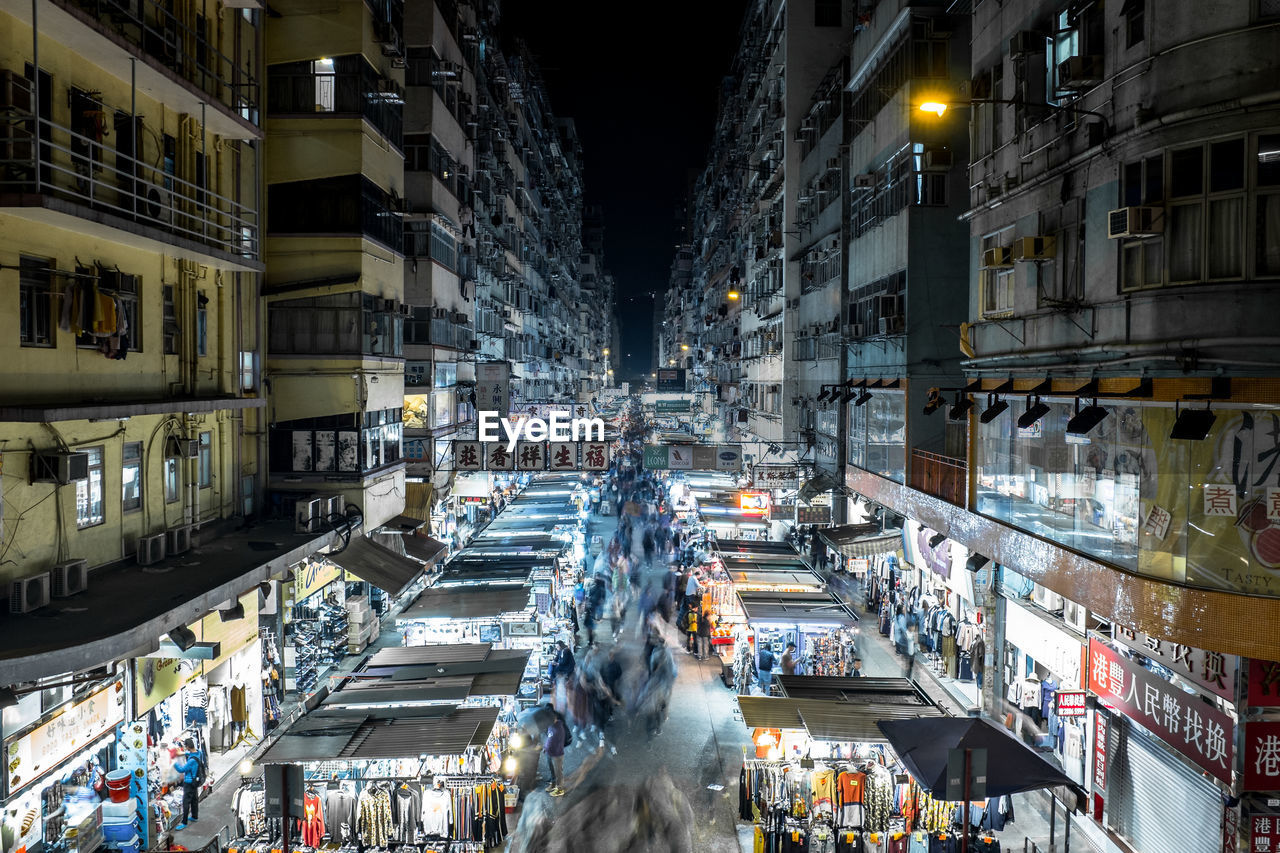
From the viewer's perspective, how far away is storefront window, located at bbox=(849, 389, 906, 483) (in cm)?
2230

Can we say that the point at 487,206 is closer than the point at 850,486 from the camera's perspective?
No

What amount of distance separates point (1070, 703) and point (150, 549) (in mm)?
14951

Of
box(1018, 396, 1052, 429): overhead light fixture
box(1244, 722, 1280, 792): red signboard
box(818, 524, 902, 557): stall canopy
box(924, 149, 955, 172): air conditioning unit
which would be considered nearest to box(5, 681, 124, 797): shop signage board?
box(1018, 396, 1052, 429): overhead light fixture

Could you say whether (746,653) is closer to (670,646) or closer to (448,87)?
(670,646)

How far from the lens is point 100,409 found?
11.9m

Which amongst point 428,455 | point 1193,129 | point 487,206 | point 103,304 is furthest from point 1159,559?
point 487,206

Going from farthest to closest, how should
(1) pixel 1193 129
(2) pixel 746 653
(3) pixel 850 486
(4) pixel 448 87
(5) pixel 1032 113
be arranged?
(4) pixel 448 87, (3) pixel 850 486, (2) pixel 746 653, (5) pixel 1032 113, (1) pixel 1193 129

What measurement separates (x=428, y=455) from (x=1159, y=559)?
2126cm

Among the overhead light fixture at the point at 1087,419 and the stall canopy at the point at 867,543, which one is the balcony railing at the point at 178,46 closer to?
the overhead light fixture at the point at 1087,419

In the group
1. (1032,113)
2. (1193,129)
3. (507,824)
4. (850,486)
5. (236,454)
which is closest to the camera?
(1193,129)

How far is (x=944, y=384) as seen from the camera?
21.9 metres

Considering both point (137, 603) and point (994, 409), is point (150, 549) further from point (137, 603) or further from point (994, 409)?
point (994, 409)

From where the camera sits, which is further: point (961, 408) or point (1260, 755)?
point (961, 408)

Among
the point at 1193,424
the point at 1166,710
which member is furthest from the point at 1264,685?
the point at 1193,424
